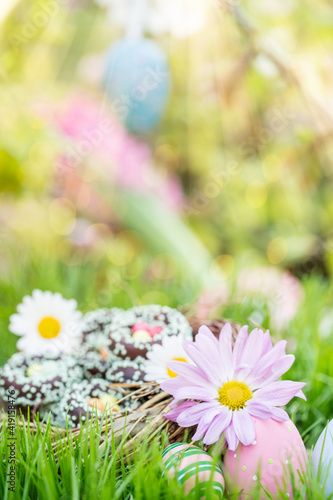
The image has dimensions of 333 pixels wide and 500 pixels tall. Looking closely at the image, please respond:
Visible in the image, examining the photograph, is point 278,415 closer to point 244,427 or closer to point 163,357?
point 244,427

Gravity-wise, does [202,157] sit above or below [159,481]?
above

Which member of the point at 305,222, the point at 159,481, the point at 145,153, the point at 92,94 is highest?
the point at 92,94

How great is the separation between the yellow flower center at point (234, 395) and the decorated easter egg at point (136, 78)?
2.93 ft

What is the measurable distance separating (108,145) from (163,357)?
0.95 meters

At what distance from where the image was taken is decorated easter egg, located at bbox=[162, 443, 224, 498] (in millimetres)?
414

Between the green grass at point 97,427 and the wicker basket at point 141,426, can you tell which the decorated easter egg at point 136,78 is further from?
the wicker basket at point 141,426

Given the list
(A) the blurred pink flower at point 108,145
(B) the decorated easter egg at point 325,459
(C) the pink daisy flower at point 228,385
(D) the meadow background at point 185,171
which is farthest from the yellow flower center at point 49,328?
(A) the blurred pink flower at point 108,145

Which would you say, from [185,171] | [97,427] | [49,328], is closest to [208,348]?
[97,427]

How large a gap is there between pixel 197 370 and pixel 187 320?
186mm

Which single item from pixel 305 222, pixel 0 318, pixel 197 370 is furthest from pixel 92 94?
pixel 197 370

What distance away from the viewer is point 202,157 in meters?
1.66

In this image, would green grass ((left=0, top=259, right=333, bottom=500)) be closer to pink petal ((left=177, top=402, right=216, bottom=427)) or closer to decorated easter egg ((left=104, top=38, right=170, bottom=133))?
pink petal ((left=177, top=402, right=216, bottom=427))

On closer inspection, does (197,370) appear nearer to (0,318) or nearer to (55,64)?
(0,318)

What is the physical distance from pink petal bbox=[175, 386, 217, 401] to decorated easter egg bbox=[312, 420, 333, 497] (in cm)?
11
